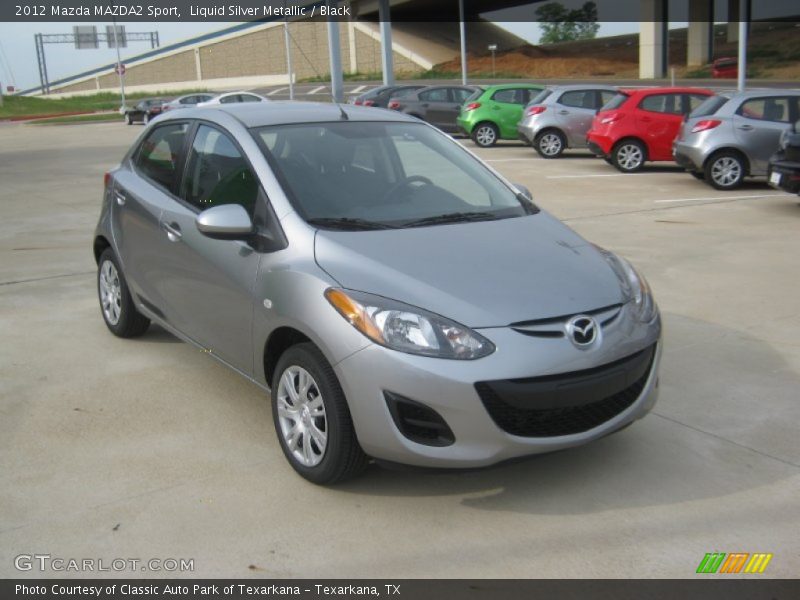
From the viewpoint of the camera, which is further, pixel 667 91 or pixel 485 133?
pixel 485 133

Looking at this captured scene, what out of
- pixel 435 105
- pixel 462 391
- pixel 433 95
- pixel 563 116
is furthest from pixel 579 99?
pixel 462 391

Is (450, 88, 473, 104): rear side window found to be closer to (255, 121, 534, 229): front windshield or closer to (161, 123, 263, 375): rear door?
(255, 121, 534, 229): front windshield

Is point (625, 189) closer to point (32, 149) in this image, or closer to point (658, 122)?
point (658, 122)

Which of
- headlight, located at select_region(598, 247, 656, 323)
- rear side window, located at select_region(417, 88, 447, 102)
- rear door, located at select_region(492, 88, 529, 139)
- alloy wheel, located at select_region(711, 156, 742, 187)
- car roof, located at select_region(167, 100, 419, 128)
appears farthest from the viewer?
rear side window, located at select_region(417, 88, 447, 102)

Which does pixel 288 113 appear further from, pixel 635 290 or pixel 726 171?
pixel 726 171

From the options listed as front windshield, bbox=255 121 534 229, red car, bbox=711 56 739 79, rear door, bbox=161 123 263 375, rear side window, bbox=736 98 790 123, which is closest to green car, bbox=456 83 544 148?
rear side window, bbox=736 98 790 123

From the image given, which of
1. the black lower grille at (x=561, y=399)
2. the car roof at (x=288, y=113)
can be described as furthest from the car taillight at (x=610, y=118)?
the black lower grille at (x=561, y=399)

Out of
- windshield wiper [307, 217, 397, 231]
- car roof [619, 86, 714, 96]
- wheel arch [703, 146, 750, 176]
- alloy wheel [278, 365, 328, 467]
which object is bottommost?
alloy wheel [278, 365, 328, 467]

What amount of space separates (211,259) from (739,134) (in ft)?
34.5

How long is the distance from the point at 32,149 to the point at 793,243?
76.7ft

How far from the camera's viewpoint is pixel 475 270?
3.84 metres

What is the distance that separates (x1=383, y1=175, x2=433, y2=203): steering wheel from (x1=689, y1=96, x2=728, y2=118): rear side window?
9720 mm

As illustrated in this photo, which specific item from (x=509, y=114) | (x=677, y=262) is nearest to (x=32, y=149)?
(x=509, y=114)
